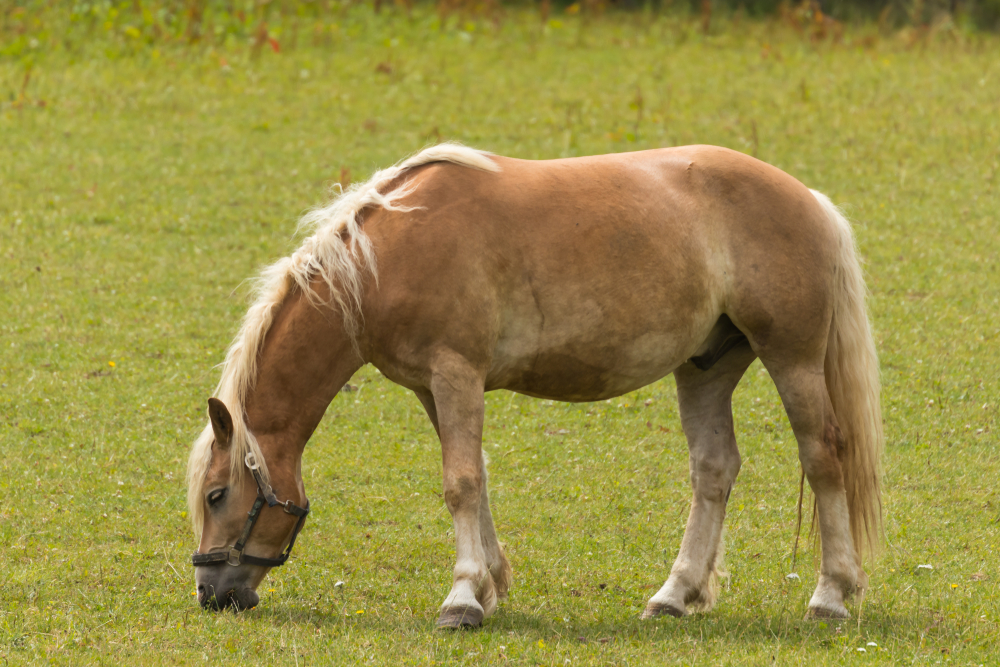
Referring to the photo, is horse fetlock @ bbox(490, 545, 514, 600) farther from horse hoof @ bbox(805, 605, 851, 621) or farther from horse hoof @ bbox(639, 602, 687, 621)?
horse hoof @ bbox(805, 605, 851, 621)

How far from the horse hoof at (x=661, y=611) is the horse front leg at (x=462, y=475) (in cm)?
108

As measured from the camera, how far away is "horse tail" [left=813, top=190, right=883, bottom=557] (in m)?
5.95

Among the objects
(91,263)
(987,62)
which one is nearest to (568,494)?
(91,263)

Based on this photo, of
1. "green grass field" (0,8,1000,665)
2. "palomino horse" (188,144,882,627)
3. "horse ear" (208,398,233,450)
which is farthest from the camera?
"green grass field" (0,8,1000,665)

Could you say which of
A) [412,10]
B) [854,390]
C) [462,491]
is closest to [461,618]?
[462,491]

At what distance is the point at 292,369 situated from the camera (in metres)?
5.37

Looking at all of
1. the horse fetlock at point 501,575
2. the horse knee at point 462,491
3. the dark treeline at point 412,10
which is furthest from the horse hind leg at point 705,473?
the dark treeline at point 412,10

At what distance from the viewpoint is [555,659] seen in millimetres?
4945

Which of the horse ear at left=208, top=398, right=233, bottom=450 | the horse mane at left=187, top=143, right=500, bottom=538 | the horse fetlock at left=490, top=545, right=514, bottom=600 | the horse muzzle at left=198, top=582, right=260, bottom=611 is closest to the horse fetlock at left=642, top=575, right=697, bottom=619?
the horse fetlock at left=490, top=545, right=514, bottom=600

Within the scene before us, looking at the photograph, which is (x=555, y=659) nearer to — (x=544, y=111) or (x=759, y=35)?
(x=544, y=111)

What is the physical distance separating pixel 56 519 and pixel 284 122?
35.1 ft

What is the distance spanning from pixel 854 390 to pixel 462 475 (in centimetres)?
224

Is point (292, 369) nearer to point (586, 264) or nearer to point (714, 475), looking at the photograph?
point (586, 264)

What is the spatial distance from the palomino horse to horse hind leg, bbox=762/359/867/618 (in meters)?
0.01
